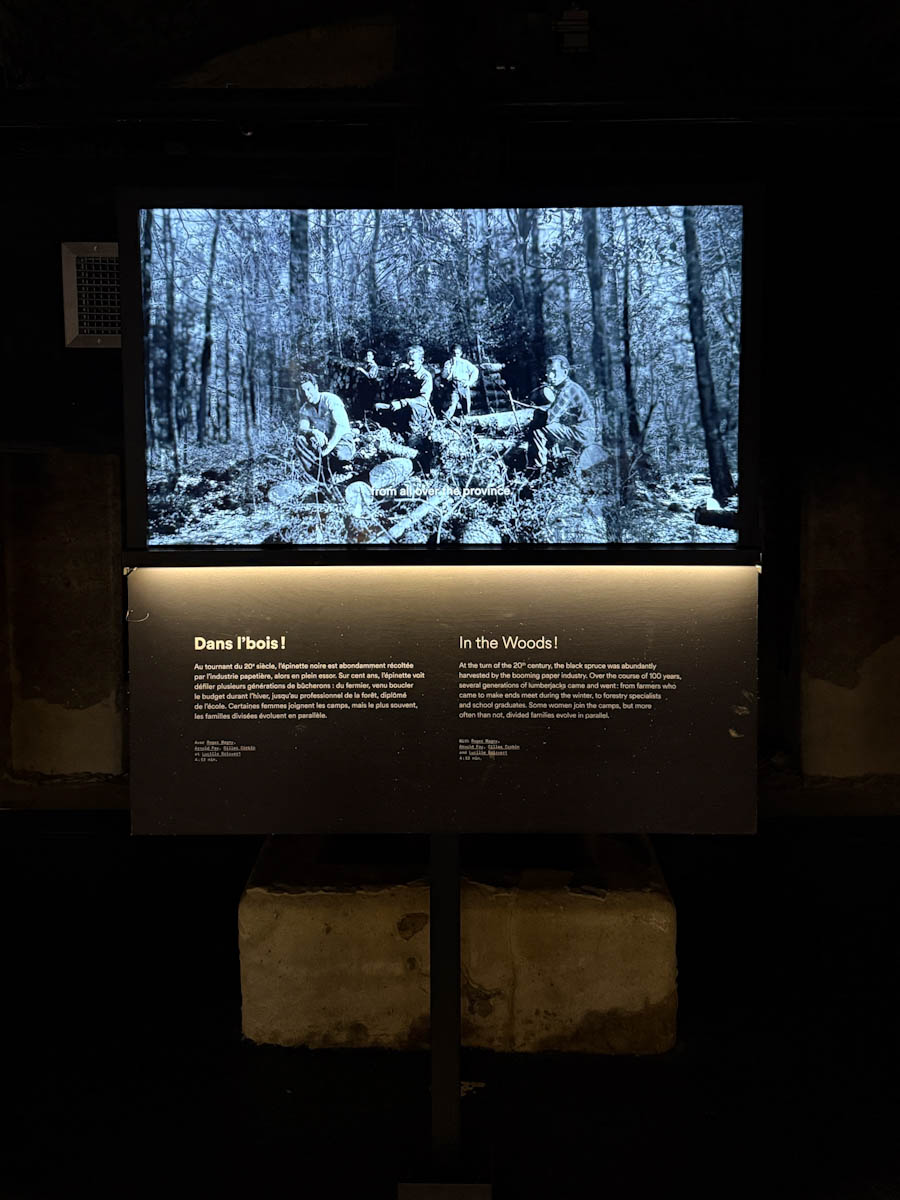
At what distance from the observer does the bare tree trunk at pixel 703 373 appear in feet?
7.06

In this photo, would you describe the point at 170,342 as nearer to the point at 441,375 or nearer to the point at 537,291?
the point at 441,375

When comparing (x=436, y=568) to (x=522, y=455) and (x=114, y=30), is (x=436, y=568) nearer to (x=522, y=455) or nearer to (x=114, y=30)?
(x=522, y=455)

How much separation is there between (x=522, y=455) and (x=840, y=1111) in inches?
81.3

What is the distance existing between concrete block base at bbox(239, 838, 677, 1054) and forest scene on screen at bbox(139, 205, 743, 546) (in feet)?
4.35

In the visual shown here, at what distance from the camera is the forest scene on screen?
7.06 ft

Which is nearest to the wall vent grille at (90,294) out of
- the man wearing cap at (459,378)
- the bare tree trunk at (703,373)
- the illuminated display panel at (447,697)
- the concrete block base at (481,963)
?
the illuminated display panel at (447,697)

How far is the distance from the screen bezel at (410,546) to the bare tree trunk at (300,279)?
0.13ft

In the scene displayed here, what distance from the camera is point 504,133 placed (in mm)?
3129

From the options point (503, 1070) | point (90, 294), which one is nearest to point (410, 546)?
point (90, 294)

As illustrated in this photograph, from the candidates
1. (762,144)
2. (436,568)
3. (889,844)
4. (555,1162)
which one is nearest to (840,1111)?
(555,1162)

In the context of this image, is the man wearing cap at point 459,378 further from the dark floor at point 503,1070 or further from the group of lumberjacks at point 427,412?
the dark floor at point 503,1070

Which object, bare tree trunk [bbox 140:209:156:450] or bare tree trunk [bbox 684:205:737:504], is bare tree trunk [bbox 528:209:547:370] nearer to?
bare tree trunk [bbox 684:205:737:504]

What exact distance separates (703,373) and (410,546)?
75cm

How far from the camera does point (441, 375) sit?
216 cm
